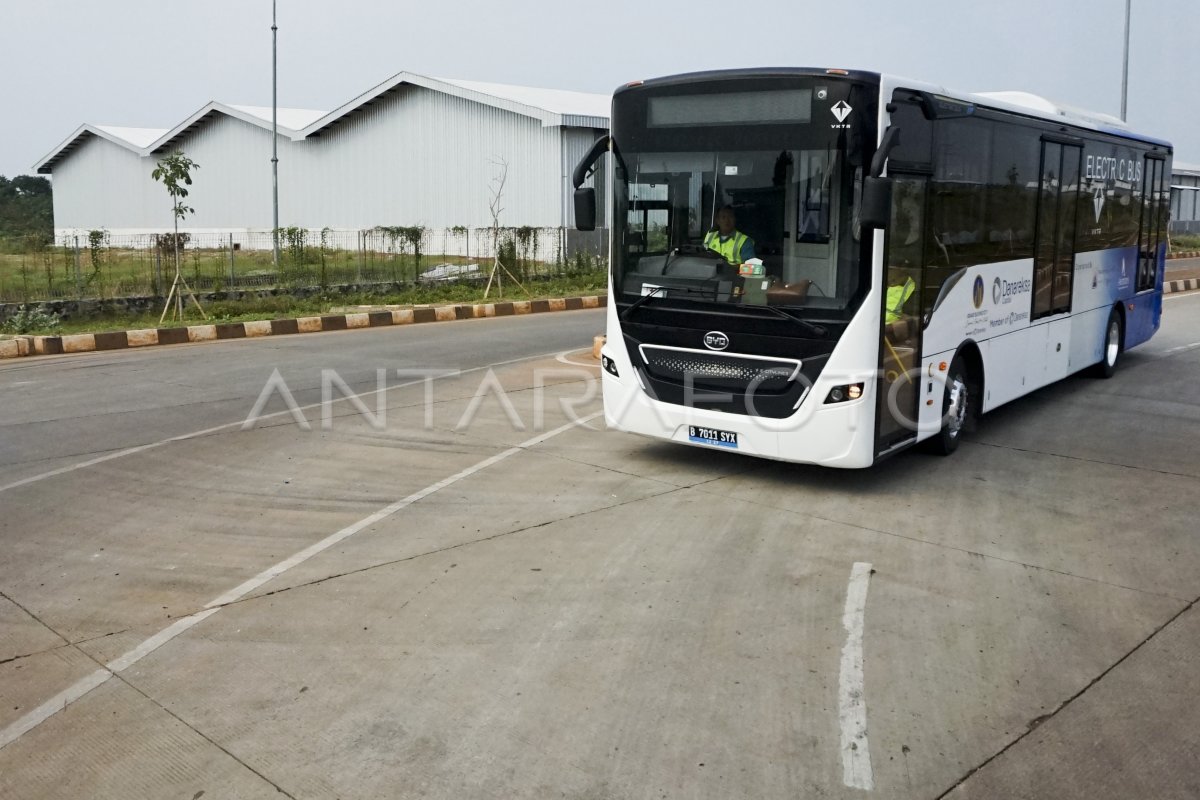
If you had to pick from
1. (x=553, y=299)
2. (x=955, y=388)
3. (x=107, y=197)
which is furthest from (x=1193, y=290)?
(x=107, y=197)

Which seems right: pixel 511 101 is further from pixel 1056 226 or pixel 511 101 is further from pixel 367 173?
pixel 1056 226

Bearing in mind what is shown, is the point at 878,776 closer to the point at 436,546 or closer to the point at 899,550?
the point at 899,550

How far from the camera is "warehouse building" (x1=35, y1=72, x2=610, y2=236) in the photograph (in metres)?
38.1

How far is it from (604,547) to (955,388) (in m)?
4.01

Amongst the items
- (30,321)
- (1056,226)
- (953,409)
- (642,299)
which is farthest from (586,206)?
(30,321)

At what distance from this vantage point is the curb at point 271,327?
58.7 feet

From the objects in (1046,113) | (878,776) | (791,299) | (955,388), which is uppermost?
(1046,113)

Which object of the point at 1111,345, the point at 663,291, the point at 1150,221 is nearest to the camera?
the point at 663,291

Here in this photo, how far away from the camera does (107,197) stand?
55562mm

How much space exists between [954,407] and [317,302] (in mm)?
17781

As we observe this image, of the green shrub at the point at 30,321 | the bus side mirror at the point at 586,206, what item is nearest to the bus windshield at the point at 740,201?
the bus side mirror at the point at 586,206

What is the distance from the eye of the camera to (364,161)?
A: 44781mm

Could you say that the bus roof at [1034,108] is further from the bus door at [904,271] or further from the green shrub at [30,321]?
the green shrub at [30,321]

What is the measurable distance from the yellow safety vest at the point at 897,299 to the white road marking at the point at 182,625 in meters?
3.40
